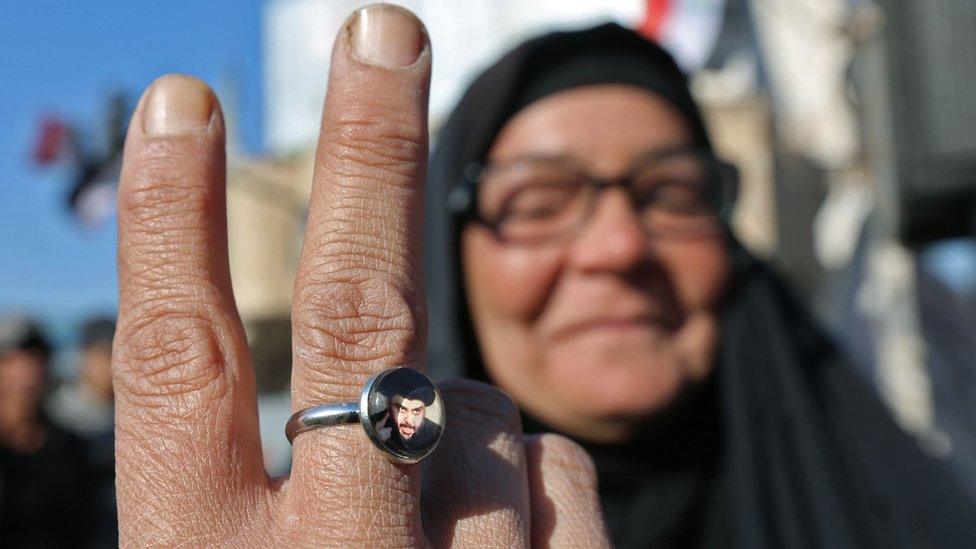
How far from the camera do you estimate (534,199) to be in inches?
70.9

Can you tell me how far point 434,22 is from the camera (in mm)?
9984

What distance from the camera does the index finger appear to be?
714 millimetres

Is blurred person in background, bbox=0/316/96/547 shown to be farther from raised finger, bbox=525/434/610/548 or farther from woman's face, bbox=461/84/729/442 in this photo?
raised finger, bbox=525/434/610/548

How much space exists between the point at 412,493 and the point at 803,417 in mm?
1276

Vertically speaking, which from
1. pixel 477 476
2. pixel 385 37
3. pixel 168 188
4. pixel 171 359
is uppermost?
pixel 385 37

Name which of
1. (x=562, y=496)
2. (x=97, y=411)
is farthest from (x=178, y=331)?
(x=97, y=411)

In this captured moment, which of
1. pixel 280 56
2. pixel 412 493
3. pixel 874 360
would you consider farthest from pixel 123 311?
pixel 280 56

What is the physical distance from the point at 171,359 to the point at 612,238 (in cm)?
109

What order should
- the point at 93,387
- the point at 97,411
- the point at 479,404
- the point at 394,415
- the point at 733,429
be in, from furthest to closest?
the point at 97,411 → the point at 93,387 → the point at 733,429 → the point at 479,404 → the point at 394,415

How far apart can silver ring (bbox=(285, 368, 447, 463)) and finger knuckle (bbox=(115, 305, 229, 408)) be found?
0.08m

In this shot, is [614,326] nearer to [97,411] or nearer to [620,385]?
[620,385]

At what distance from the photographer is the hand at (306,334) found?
719mm

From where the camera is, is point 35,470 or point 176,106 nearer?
point 176,106

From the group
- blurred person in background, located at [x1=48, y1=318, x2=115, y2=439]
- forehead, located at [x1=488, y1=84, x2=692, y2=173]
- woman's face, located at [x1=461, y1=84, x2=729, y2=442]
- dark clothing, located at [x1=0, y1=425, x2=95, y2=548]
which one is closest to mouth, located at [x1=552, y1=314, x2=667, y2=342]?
woman's face, located at [x1=461, y1=84, x2=729, y2=442]
